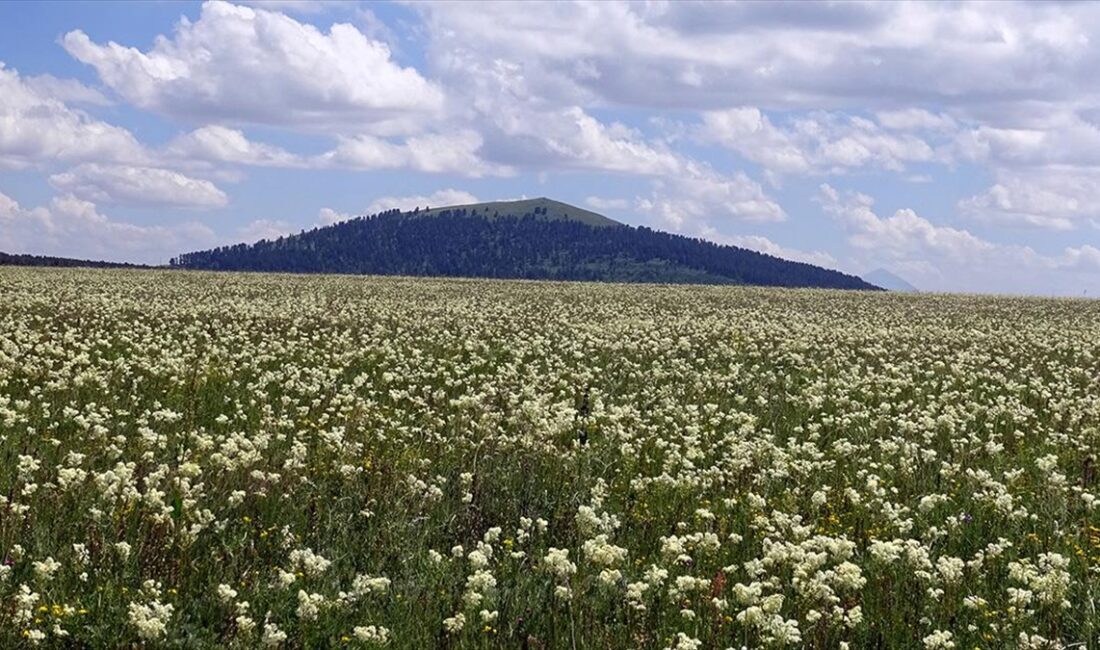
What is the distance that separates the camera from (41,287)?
43750 millimetres

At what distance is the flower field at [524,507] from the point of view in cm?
664

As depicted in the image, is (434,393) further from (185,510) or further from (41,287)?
(41,287)

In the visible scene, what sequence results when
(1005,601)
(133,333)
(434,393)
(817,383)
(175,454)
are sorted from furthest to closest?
(133,333), (817,383), (434,393), (175,454), (1005,601)

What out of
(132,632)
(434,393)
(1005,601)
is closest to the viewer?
(132,632)

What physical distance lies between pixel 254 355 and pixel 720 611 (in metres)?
15.1

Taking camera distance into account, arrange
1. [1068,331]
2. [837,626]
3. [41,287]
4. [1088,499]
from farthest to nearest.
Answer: [41,287], [1068,331], [1088,499], [837,626]

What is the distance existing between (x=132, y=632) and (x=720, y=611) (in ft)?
12.5

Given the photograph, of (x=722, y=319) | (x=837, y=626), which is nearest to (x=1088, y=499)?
(x=837, y=626)

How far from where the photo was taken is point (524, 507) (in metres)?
9.68

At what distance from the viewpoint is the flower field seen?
Answer: 6641 mm

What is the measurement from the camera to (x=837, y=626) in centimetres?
684

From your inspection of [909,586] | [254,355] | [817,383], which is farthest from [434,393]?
[909,586]

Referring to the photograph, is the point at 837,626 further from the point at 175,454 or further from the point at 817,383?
the point at 817,383

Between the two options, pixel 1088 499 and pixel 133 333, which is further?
pixel 133 333
